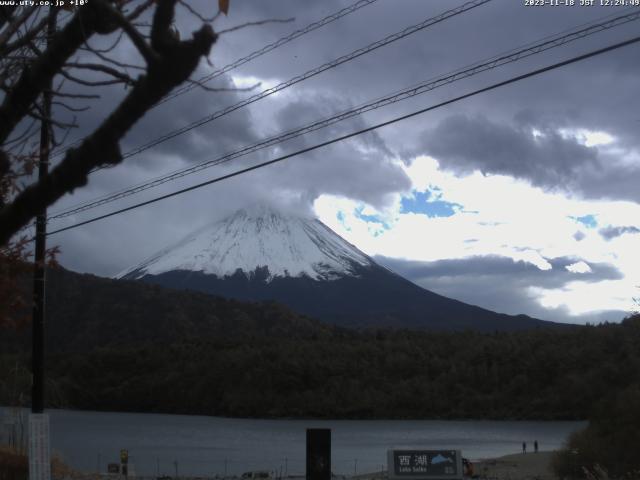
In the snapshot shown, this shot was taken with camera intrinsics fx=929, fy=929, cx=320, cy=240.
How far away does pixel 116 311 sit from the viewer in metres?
124

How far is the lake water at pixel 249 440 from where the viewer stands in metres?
48.9

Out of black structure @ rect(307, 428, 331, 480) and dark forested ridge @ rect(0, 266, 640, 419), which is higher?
black structure @ rect(307, 428, 331, 480)

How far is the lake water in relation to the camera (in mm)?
48906

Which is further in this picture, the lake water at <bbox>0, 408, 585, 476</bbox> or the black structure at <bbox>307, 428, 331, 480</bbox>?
the lake water at <bbox>0, 408, 585, 476</bbox>

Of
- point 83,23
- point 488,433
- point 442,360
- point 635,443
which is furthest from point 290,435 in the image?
point 83,23

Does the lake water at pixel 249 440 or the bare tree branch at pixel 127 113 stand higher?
the bare tree branch at pixel 127 113

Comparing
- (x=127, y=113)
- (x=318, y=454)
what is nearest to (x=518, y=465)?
(x=318, y=454)

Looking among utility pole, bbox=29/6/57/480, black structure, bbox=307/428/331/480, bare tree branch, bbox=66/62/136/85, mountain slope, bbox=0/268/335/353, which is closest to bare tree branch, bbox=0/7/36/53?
bare tree branch, bbox=66/62/136/85

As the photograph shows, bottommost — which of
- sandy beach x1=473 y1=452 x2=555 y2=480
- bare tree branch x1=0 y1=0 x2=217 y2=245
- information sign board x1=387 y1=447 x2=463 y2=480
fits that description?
sandy beach x1=473 y1=452 x2=555 y2=480

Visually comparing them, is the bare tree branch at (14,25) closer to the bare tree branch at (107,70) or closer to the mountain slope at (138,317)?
the bare tree branch at (107,70)

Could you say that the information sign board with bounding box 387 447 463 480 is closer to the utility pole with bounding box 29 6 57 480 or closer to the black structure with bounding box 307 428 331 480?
the black structure with bounding box 307 428 331 480

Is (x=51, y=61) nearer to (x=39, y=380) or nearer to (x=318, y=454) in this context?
(x=318, y=454)

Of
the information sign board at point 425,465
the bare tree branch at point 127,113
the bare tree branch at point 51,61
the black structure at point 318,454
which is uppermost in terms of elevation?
the bare tree branch at point 51,61

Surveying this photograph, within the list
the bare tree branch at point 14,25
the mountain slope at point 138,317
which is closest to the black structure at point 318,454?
the bare tree branch at point 14,25
